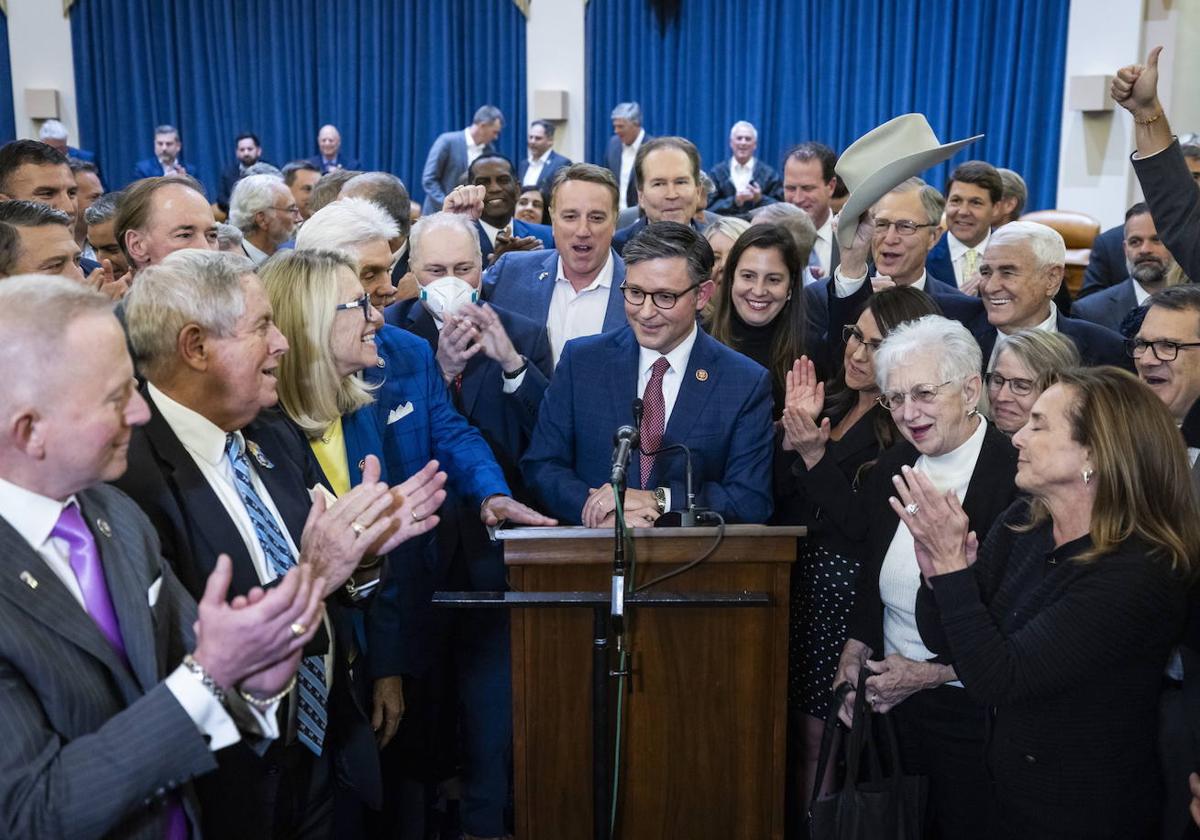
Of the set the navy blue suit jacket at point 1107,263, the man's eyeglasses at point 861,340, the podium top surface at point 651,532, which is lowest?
the podium top surface at point 651,532

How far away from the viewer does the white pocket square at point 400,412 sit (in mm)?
2846

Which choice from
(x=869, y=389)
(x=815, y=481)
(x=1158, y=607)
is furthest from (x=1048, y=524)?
(x=869, y=389)

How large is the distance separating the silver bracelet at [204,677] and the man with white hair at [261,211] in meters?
3.60

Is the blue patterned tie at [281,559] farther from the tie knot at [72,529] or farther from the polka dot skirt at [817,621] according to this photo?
the polka dot skirt at [817,621]

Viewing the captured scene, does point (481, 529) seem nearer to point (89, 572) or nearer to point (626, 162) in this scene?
point (89, 572)

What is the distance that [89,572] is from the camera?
156cm

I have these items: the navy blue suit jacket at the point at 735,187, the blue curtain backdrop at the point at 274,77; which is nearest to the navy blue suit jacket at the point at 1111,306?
the navy blue suit jacket at the point at 735,187

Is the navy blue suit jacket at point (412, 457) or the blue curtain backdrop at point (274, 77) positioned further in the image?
the blue curtain backdrop at point (274, 77)

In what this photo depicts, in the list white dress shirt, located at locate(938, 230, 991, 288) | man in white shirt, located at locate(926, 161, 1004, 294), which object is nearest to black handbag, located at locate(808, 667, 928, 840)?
man in white shirt, located at locate(926, 161, 1004, 294)

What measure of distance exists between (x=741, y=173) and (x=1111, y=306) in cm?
525

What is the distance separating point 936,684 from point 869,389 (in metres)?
0.82

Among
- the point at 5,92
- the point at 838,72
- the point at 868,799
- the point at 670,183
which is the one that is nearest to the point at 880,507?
the point at 868,799

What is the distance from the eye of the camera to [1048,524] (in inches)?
88.2

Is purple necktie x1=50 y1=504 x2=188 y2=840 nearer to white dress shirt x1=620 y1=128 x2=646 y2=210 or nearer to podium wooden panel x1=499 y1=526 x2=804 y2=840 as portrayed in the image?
podium wooden panel x1=499 y1=526 x2=804 y2=840
